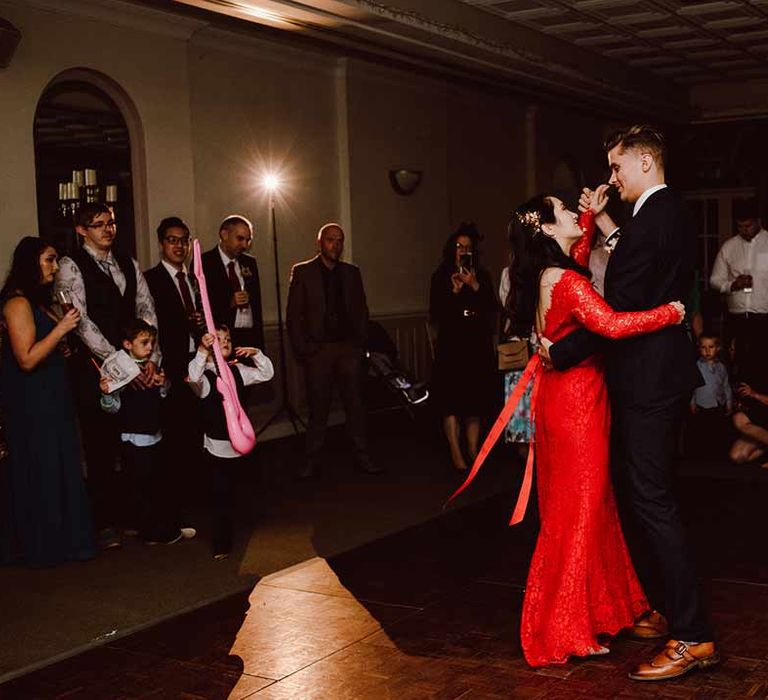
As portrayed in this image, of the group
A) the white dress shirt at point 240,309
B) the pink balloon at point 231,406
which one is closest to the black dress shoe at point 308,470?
the white dress shirt at point 240,309

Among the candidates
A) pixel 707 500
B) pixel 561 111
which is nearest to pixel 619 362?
pixel 707 500

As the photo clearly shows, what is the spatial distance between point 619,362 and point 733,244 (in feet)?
18.5

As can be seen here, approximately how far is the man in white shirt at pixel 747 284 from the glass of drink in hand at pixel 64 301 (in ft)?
17.3

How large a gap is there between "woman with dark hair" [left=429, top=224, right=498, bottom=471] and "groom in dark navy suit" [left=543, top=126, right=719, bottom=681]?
11.5ft

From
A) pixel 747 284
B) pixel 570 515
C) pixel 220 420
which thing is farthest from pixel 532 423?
pixel 747 284

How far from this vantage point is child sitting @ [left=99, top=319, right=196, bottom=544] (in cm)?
542

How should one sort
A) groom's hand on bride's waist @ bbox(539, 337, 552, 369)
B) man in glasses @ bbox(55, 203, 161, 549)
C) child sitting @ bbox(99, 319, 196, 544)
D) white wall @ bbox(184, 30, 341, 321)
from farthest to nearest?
1. white wall @ bbox(184, 30, 341, 321)
2. man in glasses @ bbox(55, 203, 161, 549)
3. child sitting @ bbox(99, 319, 196, 544)
4. groom's hand on bride's waist @ bbox(539, 337, 552, 369)

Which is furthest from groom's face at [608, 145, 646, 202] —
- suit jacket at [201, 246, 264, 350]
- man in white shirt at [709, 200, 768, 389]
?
man in white shirt at [709, 200, 768, 389]

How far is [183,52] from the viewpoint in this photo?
7.97 m

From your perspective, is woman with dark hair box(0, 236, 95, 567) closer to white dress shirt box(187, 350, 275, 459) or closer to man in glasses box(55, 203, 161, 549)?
man in glasses box(55, 203, 161, 549)

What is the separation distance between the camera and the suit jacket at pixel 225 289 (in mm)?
6992

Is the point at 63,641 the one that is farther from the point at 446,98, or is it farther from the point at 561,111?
the point at 561,111

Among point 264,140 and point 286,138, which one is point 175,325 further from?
point 286,138

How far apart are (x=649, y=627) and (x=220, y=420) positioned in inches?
85.1
